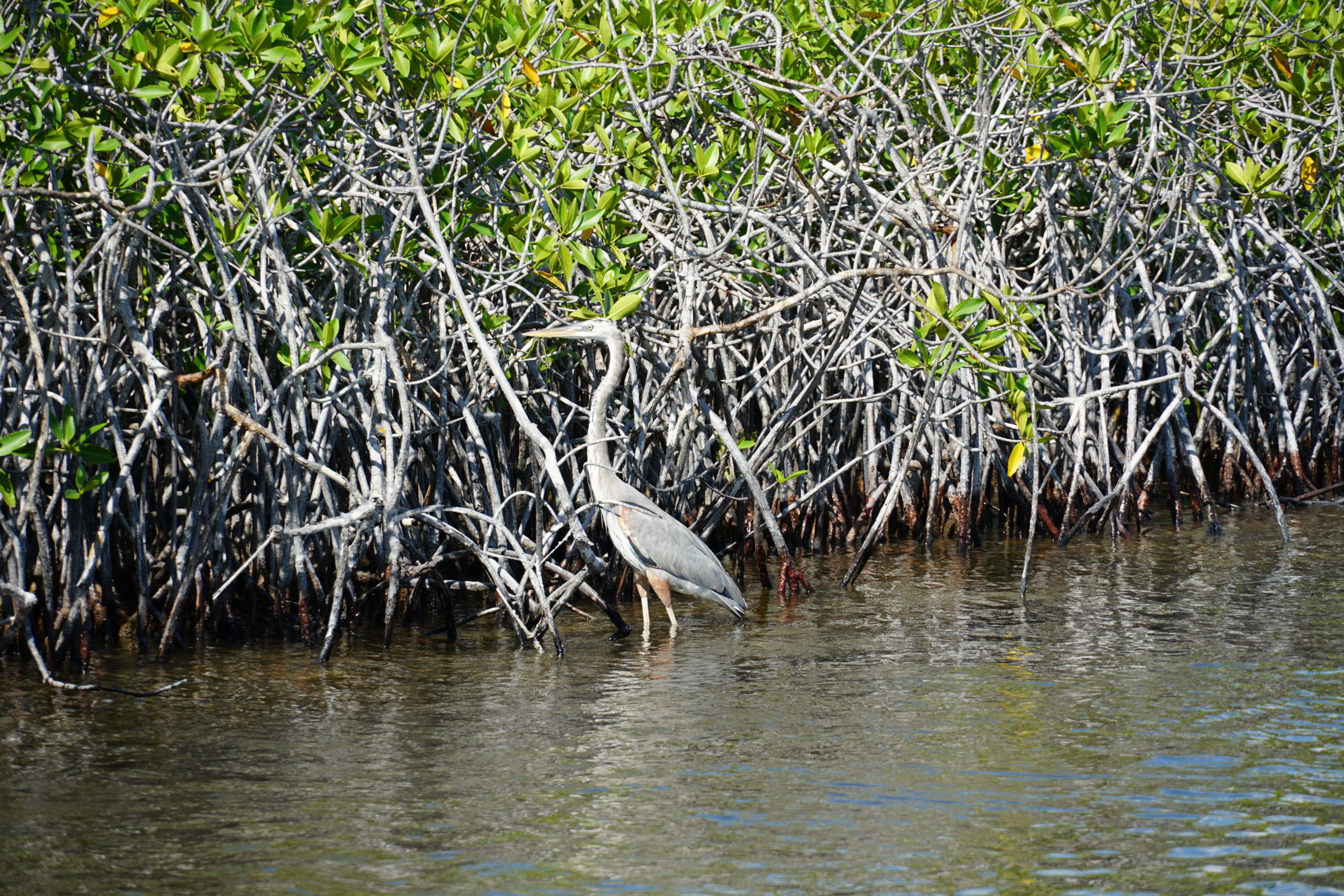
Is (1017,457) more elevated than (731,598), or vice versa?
(1017,457)

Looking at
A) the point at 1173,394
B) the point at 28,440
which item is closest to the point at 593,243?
the point at 28,440

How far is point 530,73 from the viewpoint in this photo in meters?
5.59

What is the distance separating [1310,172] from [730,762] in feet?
20.8

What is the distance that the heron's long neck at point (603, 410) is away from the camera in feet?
19.9

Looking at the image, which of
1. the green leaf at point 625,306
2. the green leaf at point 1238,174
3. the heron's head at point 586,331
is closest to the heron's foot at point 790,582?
the heron's head at point 586,331

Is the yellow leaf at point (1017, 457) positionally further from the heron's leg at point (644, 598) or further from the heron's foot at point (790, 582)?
the heron's leg at point (644, 598)

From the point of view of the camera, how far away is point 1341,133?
801cm

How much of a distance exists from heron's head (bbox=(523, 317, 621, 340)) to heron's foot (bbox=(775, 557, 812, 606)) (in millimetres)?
1432

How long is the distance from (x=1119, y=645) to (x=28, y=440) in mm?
3758

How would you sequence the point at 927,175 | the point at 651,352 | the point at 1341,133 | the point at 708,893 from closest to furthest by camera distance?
the point at 708,893, the point at 651,352, the point at 927,175, the point at 1341,133

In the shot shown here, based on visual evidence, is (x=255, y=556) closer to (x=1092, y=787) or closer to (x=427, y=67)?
(x=427, y=67)

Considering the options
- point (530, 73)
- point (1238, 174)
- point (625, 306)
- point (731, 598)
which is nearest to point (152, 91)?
point (530, 73)

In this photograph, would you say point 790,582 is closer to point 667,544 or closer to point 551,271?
point 667,544

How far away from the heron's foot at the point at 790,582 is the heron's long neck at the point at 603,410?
1.12 m
